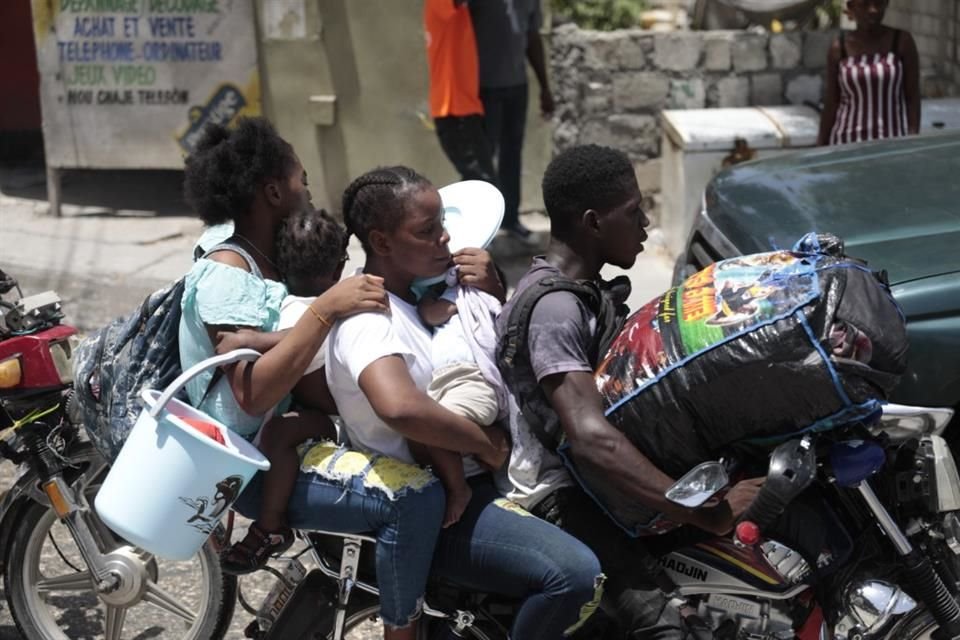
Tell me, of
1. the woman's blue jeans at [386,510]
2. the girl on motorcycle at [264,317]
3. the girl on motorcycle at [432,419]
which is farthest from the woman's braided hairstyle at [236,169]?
the woman's blue jeans at [386,510]

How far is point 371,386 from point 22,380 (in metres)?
1.36

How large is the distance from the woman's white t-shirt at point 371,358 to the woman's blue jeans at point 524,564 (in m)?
0.22

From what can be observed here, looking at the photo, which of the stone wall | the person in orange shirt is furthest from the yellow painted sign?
the stone wall

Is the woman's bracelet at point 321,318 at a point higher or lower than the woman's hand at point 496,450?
higher

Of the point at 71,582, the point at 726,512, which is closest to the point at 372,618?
the point at 726,512

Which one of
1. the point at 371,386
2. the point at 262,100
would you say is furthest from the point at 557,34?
the point at 371,386

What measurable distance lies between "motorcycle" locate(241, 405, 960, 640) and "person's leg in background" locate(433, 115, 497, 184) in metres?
Answer: 4.68

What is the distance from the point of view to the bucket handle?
9.07 ft

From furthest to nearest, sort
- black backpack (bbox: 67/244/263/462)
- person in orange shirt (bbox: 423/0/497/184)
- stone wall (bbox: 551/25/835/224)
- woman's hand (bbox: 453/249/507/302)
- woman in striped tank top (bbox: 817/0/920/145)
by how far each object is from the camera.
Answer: stone wall (bbox: 551/25/835/224), person in orange shirt (bbox: 423/0/497/184), woman in striped tank top (bbox: 817/0/920/145), black backpack (bbox: 67/244/263/462), woman's hand (bbox: 453/249/507/302)

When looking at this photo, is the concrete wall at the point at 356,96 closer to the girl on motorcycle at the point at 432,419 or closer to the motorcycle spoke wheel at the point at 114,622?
the motorcycle spoke wheel at the point at 114,622

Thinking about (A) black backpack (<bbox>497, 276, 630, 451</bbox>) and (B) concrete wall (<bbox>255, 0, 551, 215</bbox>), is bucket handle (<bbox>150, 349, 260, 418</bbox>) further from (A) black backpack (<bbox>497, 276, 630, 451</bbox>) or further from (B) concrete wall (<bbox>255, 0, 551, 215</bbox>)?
(B) concrete wall (<bbox>255, 0, 551, 215</bbox>)

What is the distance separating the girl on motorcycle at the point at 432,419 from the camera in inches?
114

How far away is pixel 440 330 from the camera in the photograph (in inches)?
→ 120

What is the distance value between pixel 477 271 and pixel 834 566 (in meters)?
1.09
